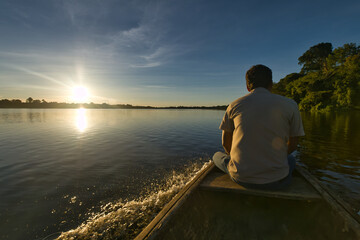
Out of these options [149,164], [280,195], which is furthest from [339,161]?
[149,164]

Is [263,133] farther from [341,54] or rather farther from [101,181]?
[341,54]

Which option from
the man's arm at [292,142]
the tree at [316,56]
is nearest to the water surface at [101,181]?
the man's arm at [292,142]

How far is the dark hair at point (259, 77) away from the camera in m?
2.75

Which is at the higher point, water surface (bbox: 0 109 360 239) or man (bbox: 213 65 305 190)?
man (bbox: 213 65 305 190)

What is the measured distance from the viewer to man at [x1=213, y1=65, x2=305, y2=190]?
240 cm

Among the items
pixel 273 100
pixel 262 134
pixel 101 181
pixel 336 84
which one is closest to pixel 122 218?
pixel 101 181

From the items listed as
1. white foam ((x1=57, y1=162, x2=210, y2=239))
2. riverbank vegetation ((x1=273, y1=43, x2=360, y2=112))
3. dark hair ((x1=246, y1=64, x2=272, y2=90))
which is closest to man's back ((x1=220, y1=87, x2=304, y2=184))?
dark hair ((x1=246, y1=64, x2=272, y2=90))

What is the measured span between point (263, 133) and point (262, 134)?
0.02m

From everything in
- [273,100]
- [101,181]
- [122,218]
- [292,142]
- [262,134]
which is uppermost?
[273,100]

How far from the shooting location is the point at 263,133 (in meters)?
2.40

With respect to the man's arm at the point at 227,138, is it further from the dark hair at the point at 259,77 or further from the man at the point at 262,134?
the dark hair at the point at 259,77

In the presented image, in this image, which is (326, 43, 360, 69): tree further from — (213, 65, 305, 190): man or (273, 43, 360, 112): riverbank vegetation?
(213, 65, 305, 190): man

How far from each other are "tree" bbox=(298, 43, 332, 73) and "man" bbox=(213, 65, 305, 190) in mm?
81438

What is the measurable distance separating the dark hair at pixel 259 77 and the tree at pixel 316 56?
81136mm
